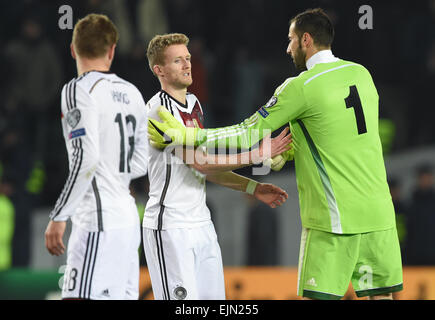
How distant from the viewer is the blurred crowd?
11.2 meters

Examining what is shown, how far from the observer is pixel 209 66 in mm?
12922

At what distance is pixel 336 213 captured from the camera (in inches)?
207

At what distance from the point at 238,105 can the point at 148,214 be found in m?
6.85

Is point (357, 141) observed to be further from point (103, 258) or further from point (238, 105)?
point (238, 105)

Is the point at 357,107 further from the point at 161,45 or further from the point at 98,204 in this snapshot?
the point at 98,204

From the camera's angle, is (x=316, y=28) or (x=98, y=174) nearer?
(x=98, y=174)

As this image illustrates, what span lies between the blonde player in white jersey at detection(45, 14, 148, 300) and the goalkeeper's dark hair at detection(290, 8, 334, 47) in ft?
4.30

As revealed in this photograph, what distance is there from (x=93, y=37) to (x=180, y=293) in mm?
1794

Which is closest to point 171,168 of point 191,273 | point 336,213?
point 191,273

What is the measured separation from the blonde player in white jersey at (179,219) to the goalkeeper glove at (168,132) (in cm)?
8

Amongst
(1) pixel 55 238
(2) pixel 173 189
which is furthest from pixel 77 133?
(2) pixel 173 189

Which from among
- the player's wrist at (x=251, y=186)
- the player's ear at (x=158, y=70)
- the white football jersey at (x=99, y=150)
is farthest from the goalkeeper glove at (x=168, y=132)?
the player's wrist at (x=251, y=186)

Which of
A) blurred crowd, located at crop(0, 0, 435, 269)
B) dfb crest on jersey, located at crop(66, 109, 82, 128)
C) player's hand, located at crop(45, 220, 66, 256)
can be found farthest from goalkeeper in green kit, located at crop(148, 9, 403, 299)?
blurred crowd, located at crop(0, 0, 435, 269)

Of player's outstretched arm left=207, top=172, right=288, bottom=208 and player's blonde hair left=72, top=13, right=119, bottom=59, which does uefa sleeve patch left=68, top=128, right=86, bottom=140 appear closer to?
player's blonde hair left=72, top=13, right=119, bottom=59
